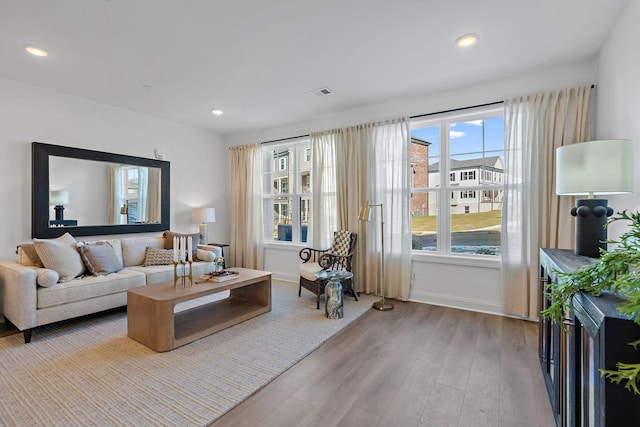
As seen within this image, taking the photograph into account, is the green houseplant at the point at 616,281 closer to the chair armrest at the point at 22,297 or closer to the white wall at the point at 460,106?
the white wall at the point at 460,106

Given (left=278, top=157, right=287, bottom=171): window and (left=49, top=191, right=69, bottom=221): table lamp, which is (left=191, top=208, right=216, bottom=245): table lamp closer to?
(left=278, top=157, right=287, bottom=171): window

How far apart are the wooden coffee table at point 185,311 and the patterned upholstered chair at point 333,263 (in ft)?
2.07

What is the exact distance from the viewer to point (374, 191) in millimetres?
4145

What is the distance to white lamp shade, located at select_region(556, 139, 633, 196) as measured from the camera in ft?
5.82

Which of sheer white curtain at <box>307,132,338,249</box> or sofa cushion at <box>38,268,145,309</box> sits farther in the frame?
sheer white curtain at <box>307,132,338,249</box>

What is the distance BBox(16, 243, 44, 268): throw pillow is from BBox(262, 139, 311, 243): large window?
3159 mm

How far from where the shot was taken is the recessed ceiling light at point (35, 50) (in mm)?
2680

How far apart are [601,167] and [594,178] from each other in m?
0.07

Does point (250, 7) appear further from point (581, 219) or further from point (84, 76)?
point (581, 219)

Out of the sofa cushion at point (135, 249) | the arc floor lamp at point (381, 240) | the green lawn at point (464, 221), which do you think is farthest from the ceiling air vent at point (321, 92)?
the sofa cushion at point (135, 249)

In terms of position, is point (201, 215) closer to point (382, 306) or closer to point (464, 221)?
point (382, 306)

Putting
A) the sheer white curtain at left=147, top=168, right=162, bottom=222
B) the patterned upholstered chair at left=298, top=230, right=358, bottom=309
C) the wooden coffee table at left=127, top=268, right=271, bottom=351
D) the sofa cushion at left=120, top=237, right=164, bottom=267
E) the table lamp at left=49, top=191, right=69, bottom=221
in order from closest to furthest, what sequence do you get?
the wooden coffee table at left=127, top=268, right=271, bottom=351 < the table lamp at left=49, top=191, right=69, bottom=221 < the patterned upholstered chair at left=298, top=230, right=358, bottom=309 < the sofa cushion at left=120, top=237, right=164, bottom=267 < the sheer white curtain at left=147, top=168, right=162, bottom=222

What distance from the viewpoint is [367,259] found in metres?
4.20

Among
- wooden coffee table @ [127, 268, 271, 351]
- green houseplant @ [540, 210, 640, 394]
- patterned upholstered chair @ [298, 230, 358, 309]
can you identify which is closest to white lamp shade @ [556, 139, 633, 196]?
green houseplant @ [540, 210, 640, 394]
